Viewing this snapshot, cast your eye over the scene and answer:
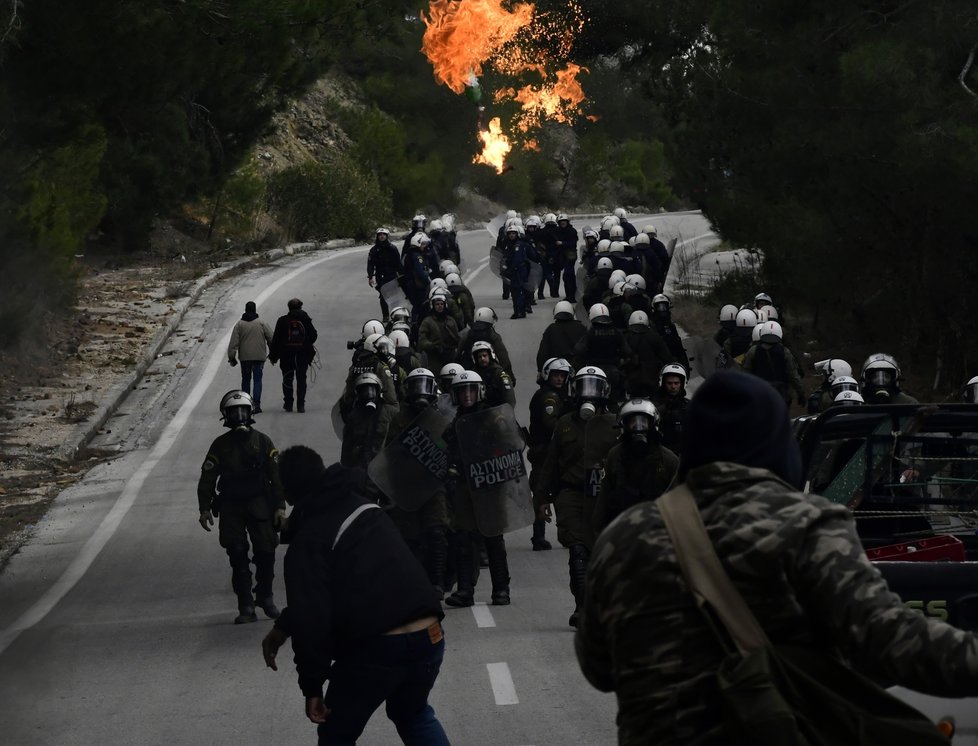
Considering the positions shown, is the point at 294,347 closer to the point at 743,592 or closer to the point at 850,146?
the point at 850,146

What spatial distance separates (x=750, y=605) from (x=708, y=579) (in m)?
0.09

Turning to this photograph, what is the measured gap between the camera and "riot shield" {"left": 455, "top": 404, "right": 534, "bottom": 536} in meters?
11.9

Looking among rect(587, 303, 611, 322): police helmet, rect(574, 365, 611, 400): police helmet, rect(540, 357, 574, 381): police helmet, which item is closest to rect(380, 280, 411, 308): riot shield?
rect(587, 303, 611, 322): police helmet

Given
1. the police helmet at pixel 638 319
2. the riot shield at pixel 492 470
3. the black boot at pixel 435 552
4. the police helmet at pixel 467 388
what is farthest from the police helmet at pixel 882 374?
the police helmet at pixel 638 319

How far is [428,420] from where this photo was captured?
12109 millimetres

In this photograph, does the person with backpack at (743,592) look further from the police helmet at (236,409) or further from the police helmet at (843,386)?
the police helmet at (843,386)

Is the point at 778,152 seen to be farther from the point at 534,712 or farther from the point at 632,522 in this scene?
the point at 632,522

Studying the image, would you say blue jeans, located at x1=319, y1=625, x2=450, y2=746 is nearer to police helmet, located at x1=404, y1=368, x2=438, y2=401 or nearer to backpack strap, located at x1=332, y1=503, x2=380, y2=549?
backpack strap, located at x1=332, y1=503, x2=380, y2=549

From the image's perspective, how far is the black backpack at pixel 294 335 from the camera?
2138cm

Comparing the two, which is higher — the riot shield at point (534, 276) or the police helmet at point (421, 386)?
the police helmet at point (421, 386)

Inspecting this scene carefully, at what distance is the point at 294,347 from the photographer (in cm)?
2142

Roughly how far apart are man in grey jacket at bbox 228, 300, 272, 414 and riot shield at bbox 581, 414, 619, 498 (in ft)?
34.4

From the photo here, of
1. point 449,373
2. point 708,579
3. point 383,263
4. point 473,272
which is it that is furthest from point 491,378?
point 473,272

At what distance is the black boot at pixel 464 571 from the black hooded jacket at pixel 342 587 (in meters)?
6.39
